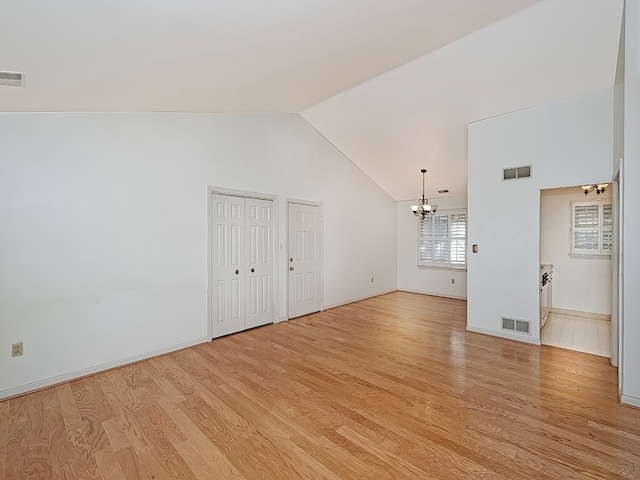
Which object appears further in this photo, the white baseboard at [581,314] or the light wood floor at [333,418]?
A: the white baseboard at [581,314]

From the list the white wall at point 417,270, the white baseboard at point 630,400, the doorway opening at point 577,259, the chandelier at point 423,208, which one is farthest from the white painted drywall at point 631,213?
the white wall at point 417,270

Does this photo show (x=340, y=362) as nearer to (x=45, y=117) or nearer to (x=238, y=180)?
(x=238, y=180)

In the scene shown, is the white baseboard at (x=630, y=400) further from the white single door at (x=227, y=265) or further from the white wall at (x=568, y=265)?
the white single door at (x=227, y=265)

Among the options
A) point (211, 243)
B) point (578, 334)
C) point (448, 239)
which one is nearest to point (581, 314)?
point (578, 334)

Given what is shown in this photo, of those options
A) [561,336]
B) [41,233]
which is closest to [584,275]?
[561,336]

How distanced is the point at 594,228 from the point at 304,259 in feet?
15.9

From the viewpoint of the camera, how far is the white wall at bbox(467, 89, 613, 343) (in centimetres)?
361

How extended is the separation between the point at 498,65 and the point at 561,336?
144 inches

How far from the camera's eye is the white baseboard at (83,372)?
109 inches

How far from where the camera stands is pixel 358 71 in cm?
346

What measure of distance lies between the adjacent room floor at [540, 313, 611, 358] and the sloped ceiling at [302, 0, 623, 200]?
299cm

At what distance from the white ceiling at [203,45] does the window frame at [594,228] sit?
155 inches

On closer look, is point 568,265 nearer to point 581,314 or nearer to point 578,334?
point 581,314

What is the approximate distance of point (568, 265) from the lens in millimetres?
5328
